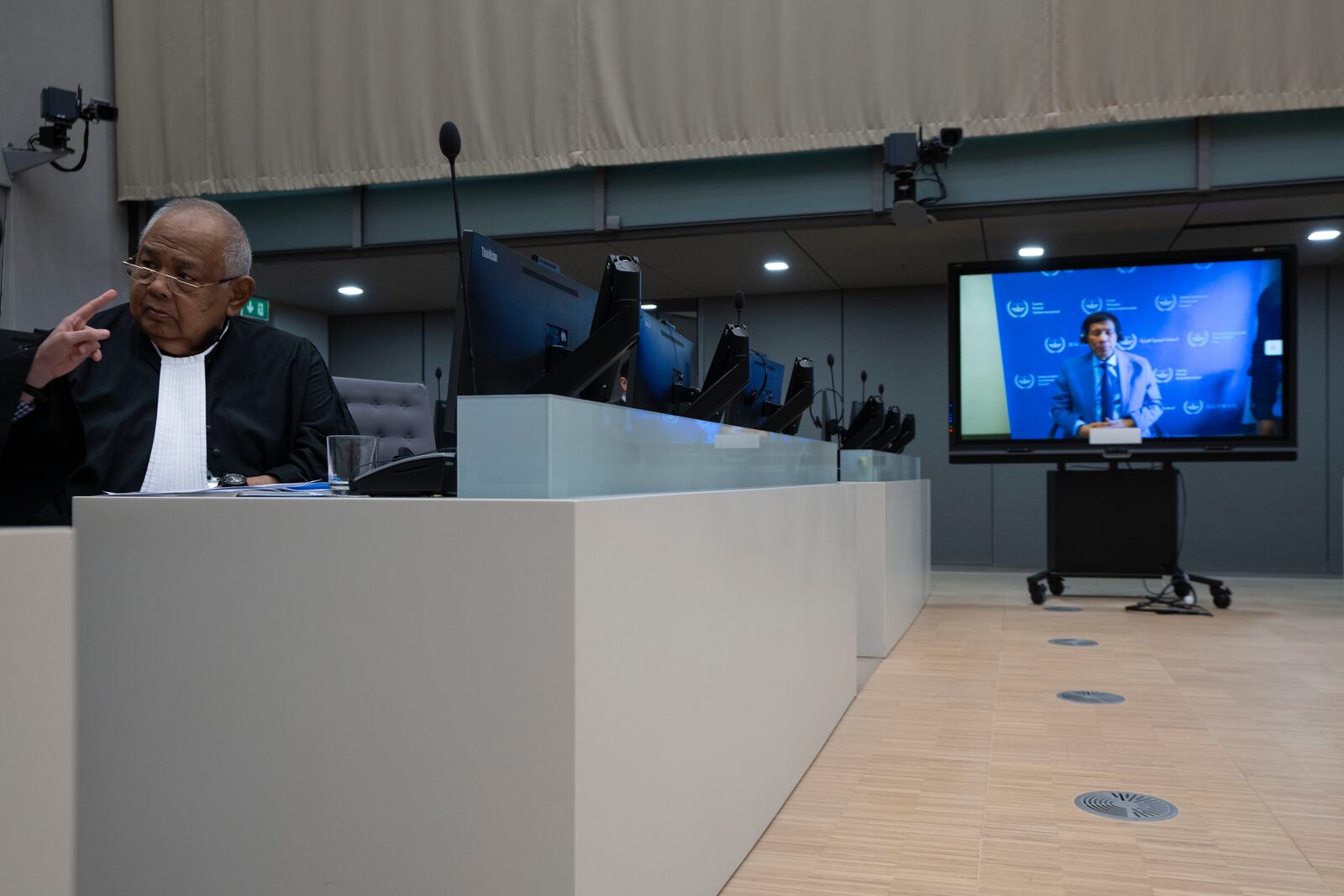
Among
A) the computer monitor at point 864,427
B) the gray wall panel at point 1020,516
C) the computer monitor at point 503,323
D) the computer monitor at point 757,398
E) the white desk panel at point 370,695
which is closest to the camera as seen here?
the white desk panel at point 370,695

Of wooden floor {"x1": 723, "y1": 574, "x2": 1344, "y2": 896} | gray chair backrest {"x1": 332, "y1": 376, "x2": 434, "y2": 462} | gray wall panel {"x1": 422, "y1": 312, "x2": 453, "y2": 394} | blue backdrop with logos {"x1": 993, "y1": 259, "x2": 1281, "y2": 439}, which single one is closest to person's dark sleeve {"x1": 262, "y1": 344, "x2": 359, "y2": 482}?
wooden floor {"x1": 723, "y1": 574, "x2": 1344, "y2": 896}

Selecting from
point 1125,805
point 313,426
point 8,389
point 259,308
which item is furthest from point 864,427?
point 259,308

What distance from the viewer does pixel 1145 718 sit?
305 cm

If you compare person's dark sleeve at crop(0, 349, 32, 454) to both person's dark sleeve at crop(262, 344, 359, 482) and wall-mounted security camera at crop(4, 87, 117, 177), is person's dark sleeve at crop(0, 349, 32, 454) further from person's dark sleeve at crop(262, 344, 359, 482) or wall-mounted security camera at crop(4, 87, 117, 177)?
wall-mounted security camera at crop(4, 87, 117, 177)

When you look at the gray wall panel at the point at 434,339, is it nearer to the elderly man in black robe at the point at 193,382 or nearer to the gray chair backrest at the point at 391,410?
the gray chair backrest at the point at 391,410

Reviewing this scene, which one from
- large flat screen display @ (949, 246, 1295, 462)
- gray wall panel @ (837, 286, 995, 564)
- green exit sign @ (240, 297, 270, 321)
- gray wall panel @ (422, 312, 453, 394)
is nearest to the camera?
large flat screen display @ (949, 246, 1295, 462)

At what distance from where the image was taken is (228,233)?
2.07 m

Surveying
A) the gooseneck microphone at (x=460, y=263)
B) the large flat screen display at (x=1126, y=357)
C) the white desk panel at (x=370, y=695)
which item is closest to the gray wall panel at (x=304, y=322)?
the large flat screen display at (x=1126, y=357)

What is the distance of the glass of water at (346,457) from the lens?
58.8 inches

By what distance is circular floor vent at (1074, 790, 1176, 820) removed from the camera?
220 centimetres

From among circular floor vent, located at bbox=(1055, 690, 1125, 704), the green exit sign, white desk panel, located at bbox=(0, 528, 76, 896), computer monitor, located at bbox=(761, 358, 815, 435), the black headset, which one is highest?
the green exit sign

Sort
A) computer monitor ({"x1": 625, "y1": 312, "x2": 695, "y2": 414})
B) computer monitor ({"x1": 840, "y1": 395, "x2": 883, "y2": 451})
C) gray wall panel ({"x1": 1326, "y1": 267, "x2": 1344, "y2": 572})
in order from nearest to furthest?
computer monitor ({"x1": 625, "y1": 312, "x2": 695, "y2": 414}) → computer monitor ({"x1": 840, "y1": 395, "x2": 883, "y2": 451}) → gray wall panel ({"x1": 1326, "y1": 267, "x2": 1344, "y2": 572})

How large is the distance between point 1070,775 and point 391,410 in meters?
2.52

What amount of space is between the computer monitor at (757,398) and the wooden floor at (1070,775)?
39.5 inches
